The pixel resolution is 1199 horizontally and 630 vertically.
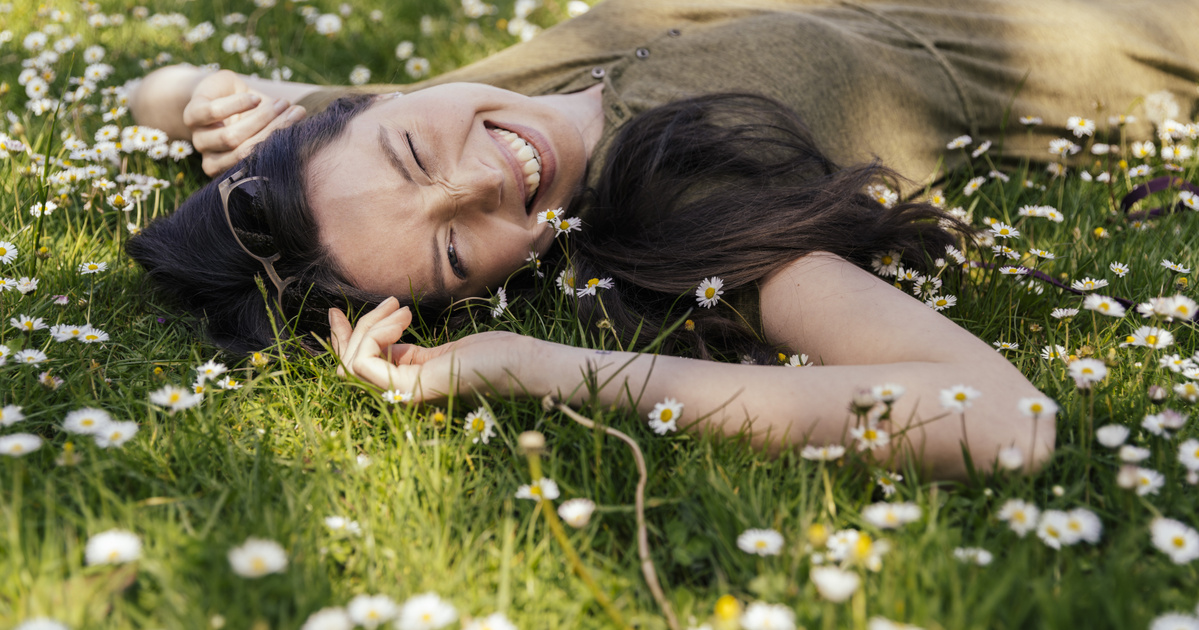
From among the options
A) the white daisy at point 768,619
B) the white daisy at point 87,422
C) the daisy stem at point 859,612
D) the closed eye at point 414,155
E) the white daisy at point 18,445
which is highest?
the closed eye at point 414,155

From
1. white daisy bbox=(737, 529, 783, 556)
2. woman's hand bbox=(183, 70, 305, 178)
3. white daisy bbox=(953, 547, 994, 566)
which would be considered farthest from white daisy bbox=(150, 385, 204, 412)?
white daisy bbox=(953, 547, 994, 566)

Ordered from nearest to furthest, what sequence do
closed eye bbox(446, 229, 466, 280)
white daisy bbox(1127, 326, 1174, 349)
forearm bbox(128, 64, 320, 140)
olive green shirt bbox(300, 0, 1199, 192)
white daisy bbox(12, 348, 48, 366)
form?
white daisy bbox(1127, 326, 1174, 349) < white daisy bbox(12, 348, 48, 366) < closed eye bbox(446, 229, 466, 280) < olive green shirt bbox(300, 0, 1199, 192) < forearm bbox(128, 64, 320, 140)

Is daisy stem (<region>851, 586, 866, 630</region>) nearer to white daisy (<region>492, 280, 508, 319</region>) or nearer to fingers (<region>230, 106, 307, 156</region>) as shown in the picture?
white daisy (<region>492, 280, 508, 319</region>)

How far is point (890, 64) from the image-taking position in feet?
8.68

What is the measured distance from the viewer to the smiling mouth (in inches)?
89.3

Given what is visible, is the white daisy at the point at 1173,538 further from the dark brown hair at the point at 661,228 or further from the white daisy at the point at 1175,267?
the white daisy at the point at 1175,267

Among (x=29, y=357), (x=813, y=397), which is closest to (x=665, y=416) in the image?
(x=813, y=397)

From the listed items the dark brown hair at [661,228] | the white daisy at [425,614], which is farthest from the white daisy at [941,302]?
the white daisy at [425,614]

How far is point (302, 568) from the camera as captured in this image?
1.32m

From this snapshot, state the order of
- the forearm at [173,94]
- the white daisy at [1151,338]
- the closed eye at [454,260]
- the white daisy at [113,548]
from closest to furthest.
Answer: the white daisy at [113,548] < the white daisy at [1151,338] < the closed eye at [454,260] < the forearm at [173,94]

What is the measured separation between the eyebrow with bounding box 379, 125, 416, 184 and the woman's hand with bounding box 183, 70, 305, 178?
880 millimetres

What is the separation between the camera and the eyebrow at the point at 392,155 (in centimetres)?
205

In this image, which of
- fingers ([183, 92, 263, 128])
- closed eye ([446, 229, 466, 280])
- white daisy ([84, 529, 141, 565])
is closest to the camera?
white daisy ([84, 529, 141, 565])

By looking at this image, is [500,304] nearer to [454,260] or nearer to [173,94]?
[454,260]
